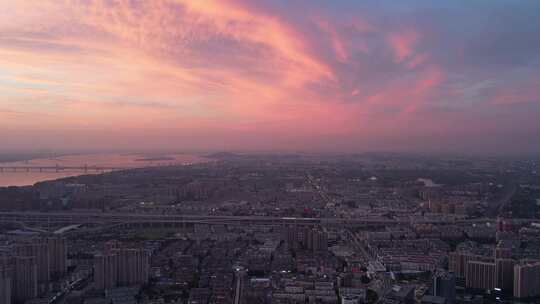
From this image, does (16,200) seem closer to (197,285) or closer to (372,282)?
(197,285)

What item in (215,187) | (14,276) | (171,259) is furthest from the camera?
(215,187)

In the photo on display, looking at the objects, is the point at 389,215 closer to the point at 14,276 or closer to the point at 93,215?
the point at 93,215

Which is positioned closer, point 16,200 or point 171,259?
point 171,259

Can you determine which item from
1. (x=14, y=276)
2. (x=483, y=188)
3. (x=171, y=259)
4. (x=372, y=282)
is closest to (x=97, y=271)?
(x=14, y=276)

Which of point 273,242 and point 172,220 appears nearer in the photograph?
point 273,242

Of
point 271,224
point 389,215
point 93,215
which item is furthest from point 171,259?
point 389,215

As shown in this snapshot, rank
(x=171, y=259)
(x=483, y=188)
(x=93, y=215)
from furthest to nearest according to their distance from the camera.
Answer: (x=483, y=188) < (x=93, y=215) < (x=171, y=259)

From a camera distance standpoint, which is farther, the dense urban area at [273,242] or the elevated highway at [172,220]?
the elevated highway at [172,220]

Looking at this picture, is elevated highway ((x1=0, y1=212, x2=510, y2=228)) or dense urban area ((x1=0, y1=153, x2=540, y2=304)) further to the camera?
elevated highway ((x1=0, y1=212, x2=510, y2=228))
